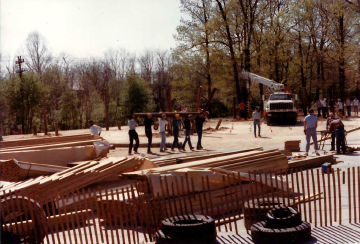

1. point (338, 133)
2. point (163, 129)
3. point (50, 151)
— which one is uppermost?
point (163, 129)

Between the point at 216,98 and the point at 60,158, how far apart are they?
149ft

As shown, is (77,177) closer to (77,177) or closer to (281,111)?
(77,177)

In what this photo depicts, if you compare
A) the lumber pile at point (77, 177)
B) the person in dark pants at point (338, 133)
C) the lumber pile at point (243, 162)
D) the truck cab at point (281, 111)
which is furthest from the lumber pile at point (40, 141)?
the truck cab at point (281, 111)

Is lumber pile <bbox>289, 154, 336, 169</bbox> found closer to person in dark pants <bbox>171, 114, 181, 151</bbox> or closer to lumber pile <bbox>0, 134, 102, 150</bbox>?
person in dark pants <bbox>171, 114, 181, 151</bbox>

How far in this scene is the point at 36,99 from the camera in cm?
5328

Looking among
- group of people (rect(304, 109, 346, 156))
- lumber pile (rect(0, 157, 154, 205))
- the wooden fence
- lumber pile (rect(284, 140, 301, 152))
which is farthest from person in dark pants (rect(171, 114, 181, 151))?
the wooden fence

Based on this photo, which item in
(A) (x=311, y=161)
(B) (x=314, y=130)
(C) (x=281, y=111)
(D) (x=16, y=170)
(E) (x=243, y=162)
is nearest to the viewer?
(E) (x=243, y=162)

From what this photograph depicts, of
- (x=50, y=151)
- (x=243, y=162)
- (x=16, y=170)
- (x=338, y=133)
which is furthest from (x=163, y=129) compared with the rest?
(x=243, y=162)

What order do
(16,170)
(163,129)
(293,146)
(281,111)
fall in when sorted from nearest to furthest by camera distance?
(16,170), (293,146), (163,129), (281,111)

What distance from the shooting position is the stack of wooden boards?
15.0m

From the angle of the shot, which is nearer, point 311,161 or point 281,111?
point 311,161

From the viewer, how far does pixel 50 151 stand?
15492mm

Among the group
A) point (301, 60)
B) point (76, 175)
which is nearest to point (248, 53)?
point (301, 60)

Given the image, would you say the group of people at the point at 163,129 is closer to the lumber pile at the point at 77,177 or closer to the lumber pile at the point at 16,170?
the lumber pile at the point at 16,170
